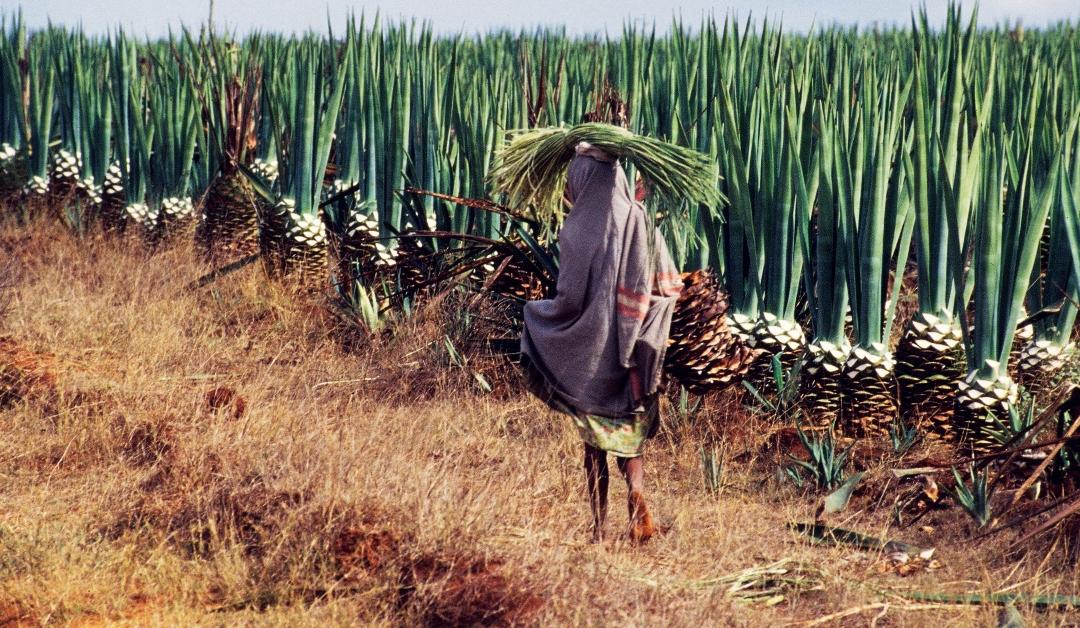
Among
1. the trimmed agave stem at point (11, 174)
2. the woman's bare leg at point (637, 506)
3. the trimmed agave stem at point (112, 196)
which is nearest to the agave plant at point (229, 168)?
the trimmed agave stem at point (112, 196)

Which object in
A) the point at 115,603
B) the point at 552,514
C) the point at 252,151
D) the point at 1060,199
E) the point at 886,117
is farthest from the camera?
the point at 252,151

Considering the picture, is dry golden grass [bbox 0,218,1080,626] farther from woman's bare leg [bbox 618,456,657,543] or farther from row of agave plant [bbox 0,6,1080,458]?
row of agave plant [bbox 0,6,1080,458]

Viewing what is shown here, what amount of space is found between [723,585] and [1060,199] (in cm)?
198

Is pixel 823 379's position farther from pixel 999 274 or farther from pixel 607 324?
pixel 607 324

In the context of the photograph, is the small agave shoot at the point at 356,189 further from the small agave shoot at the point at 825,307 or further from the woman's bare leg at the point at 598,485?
the woman's bare leg at the point at 598,485

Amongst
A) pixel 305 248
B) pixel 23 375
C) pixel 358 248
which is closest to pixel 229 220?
pixel 305 248

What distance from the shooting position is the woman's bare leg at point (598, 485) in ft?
11.4

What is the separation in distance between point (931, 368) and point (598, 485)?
1584 mm

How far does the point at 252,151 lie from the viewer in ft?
25.2

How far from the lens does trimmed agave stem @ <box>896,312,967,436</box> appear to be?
426 centimetres

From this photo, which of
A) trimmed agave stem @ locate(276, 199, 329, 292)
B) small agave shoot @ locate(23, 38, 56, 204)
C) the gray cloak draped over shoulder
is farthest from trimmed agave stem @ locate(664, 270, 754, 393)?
small agave shoot @ locate(23, 38, 56, 204)

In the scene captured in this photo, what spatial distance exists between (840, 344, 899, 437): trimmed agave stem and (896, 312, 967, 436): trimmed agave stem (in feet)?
0.18

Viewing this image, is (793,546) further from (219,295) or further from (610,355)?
(219,295)

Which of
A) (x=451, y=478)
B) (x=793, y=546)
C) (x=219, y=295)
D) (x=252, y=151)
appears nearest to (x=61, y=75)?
(x=252, y=151)
